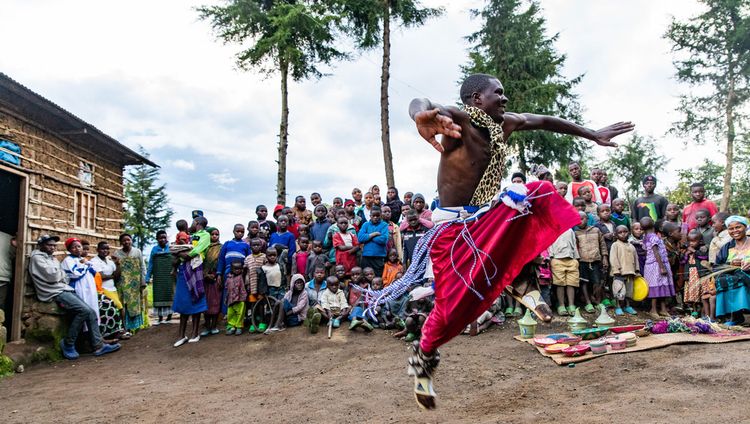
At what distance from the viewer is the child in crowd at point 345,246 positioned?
897cm

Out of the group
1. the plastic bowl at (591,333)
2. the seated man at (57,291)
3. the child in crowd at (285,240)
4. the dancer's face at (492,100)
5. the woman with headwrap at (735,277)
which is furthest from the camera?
the child in crowd at (285,240)

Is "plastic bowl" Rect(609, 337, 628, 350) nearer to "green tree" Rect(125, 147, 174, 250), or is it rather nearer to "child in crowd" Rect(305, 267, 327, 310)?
"child in crowd" Rect(305, 267, 327, 310)

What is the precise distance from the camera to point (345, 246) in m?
8.97

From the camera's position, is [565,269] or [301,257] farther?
[301,257]

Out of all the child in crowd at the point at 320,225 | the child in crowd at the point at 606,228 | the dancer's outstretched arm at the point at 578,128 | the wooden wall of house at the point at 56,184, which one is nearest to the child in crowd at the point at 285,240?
the child in crowd at the point at 320,225

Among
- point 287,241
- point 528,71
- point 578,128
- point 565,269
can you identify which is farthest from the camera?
point 528,71

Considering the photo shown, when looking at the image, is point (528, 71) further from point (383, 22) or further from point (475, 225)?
point (475, 225)

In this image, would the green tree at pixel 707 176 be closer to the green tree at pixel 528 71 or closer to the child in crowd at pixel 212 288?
the green tree at pixel 528 71

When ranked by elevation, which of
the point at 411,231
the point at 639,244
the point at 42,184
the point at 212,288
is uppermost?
the point at 42,184

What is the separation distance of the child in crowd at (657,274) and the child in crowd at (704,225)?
1.90ft

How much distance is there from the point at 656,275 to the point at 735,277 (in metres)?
1.21

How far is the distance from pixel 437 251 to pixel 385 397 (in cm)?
267

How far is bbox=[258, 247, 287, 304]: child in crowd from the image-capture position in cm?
888

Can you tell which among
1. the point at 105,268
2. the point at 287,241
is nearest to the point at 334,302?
the point at 287,241
